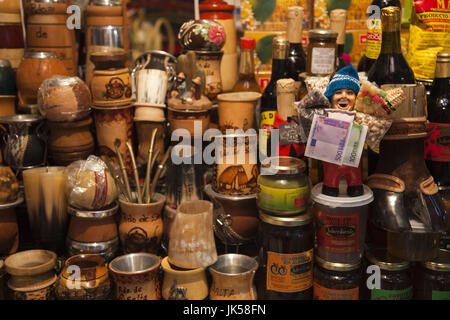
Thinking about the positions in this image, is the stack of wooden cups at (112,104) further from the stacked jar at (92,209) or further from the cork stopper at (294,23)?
the cork stopper at (294,23)

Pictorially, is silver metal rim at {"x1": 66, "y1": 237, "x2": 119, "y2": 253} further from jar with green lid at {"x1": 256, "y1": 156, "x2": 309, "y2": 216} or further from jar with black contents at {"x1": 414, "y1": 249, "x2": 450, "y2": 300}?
→ jar with black contents at {"x1": 414, "y1": 249, "x2": 450, "y2": 300}

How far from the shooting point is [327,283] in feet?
4.02

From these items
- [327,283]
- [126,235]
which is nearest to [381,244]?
[327,283]

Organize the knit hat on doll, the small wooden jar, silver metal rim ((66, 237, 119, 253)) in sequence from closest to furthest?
the knit hat on doll → silver metal rim ((66, 237, 119, 253)) → the small wooden jar

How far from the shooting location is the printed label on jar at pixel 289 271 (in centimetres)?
123

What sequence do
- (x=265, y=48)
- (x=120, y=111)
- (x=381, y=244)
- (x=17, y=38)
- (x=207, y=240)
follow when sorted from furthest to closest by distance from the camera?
(x=265, y=48) → (x=17, y=38) → (x=120, y=111) → (x=381, y=244) → (x=207, y=240)

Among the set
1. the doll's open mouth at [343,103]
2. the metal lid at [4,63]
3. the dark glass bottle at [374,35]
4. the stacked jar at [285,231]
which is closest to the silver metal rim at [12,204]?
the metal lid at [4,63]

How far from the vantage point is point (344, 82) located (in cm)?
116

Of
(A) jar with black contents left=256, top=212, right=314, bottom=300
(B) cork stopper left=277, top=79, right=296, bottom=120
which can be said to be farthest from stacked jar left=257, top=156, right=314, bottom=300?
(B) cork stopper left=277, top=79, right=296, bottom=120

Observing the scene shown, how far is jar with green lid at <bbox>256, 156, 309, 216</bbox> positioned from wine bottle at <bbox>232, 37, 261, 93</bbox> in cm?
43

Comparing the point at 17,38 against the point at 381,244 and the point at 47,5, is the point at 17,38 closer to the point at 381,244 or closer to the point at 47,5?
the point at 47,5

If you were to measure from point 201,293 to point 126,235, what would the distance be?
0.94 feet

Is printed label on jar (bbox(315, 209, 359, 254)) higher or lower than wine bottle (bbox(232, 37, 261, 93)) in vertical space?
lower

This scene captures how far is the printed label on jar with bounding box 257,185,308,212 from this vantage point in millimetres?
1194
